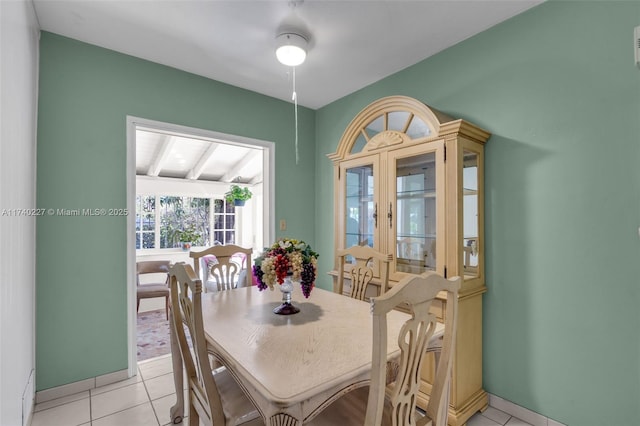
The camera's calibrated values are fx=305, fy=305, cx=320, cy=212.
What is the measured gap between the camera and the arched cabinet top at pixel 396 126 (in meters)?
2.00

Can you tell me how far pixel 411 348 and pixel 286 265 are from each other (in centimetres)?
76

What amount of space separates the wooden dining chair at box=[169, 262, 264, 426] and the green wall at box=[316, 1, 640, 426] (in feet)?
5.55

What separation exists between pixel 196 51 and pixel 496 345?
10.1 ft

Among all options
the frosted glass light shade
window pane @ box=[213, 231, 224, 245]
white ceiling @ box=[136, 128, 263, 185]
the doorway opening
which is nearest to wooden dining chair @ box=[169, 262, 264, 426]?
the frosted glass light shade

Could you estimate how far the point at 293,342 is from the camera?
1.32 m

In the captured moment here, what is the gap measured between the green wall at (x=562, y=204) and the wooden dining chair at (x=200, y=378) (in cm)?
169

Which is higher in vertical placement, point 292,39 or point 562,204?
point 292,39

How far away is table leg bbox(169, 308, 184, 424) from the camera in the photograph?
1817mm

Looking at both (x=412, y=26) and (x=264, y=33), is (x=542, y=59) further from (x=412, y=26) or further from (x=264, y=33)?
(x=264, y=33)

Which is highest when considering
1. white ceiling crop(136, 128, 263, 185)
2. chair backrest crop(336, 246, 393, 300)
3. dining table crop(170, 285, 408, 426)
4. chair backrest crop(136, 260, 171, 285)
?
white ceiling crop(136, 128, 263, 185)

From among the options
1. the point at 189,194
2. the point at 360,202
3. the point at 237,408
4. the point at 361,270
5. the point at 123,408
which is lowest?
the point at 123,408

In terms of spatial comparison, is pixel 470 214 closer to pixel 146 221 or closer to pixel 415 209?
pixel 415 209

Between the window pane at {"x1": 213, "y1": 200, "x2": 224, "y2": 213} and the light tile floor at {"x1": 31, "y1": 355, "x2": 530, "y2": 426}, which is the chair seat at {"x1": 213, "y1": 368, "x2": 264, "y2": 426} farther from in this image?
the window pane at {"x1": 213, "y1": 200, "x2": 224, "y2": 213}

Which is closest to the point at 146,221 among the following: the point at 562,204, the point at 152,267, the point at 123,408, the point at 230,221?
the point at 230,221
